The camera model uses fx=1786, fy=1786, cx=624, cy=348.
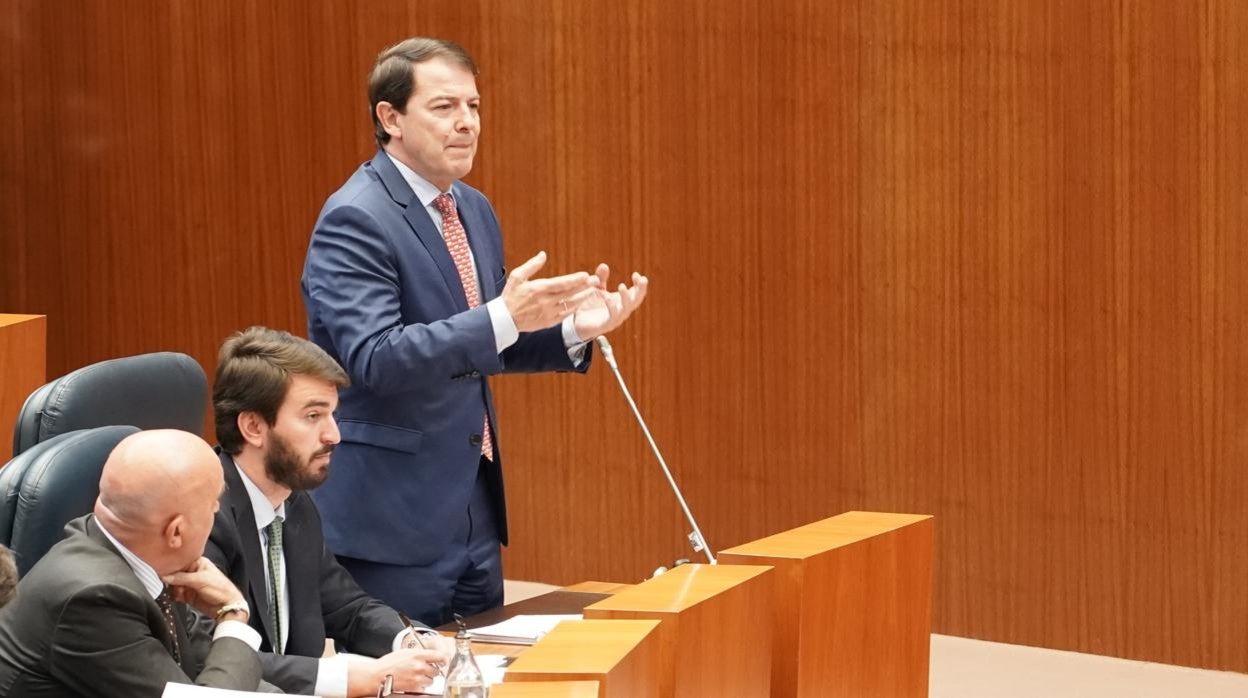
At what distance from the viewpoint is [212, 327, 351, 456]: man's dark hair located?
240 centimetres

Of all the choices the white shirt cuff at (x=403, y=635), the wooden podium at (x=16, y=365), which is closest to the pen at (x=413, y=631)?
the white shirt cuff at (x=403, y=635)

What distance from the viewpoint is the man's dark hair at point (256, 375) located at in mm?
2400

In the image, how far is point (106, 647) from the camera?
195 centimetres

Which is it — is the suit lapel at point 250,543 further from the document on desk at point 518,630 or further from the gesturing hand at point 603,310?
the gesturing hand at point 603,310

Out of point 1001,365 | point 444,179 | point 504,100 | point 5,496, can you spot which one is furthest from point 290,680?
point 504,100

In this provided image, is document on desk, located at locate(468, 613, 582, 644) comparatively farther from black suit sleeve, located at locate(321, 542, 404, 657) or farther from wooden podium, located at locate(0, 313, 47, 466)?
wooden podium, located at locate(0, 313, 47, 466)

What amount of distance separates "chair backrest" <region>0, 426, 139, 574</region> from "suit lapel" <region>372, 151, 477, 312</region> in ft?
1.93

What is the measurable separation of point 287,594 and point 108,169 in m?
3.59

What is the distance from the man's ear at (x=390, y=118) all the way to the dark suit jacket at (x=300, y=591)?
2.06ft

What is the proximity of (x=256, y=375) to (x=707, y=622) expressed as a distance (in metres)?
0.76

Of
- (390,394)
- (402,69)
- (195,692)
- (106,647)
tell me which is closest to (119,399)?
(390,394)

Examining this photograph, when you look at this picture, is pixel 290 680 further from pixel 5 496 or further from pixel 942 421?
pixel 942 421

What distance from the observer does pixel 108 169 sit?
570 centimetres

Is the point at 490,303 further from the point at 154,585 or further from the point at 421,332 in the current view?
the point at 154,585
